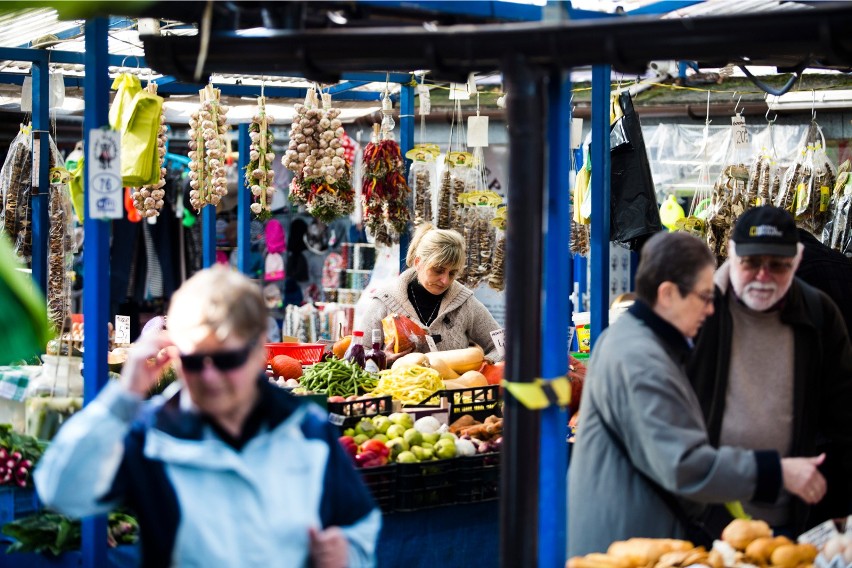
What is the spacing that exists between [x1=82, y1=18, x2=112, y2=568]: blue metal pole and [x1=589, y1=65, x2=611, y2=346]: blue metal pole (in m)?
2.29

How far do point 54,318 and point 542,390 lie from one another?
494 centimetres

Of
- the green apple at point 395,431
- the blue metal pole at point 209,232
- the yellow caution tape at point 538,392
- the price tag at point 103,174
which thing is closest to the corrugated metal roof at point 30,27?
the blue metal pole at point 209,232

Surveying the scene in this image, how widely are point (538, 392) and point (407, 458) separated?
5.85 ft

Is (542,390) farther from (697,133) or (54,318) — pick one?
(697,133)

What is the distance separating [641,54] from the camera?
2.94m

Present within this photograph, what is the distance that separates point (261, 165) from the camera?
284 inches

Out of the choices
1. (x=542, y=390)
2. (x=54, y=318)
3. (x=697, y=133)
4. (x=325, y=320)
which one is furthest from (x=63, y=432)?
(x=697, y=133)

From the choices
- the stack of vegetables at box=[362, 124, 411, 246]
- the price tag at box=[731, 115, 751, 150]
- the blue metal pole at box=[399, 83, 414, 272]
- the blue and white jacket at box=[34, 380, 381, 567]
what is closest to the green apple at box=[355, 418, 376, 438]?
the blue and white jacket at box=[34, 380, 381, 567]

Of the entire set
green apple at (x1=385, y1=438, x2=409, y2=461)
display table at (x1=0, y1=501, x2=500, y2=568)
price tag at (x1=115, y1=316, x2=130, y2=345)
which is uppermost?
price tag at (x1=115, y1=316, x2=130, y2=345)

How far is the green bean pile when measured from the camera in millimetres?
5586

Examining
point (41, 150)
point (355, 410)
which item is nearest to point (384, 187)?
point (41, 150)

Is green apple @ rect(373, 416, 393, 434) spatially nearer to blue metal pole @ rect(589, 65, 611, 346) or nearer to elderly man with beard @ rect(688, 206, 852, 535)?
blue metal pole @ rect(589, 65, 611, 346)

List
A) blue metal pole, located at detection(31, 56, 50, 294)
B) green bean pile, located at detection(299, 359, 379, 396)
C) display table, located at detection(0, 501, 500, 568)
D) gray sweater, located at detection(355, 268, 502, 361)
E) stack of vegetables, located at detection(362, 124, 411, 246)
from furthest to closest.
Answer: stack of vegetables, located at detection(362, 124, 411, 246) < blue metal pole, located at detection(31, 56, 50, 294) < gray sweater, located at detection(355, 268, 502, 361) < green bean pile, located at detection(299, 359, 379, 396) < display table, located at detection(0, 501, 500, 568)

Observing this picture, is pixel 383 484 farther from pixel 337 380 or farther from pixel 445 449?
pixel 337 380
